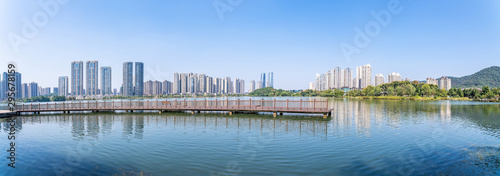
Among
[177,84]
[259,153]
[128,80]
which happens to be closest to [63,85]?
[128,80]

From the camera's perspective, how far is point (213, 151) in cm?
1183

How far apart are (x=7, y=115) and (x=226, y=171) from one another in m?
35.5

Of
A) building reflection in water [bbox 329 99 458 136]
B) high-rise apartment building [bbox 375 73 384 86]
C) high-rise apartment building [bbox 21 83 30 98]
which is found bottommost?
building reflection in water [bbox 329 99 458 136]

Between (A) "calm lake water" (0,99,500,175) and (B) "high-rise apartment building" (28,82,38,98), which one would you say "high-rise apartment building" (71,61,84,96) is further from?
(A) "calm lake water" (0,99,500,175)

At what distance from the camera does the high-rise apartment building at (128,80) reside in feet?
492

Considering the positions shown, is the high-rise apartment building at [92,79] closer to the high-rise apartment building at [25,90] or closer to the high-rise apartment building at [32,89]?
the high-rise apartment building at [32,89]

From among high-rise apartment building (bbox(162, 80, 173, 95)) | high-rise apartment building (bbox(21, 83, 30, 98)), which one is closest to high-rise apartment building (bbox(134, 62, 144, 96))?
high-rise apartment building (bbox(162, 80, 173, 95))

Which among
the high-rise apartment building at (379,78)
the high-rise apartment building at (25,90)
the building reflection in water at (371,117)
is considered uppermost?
the high-rise apartment building at (379,78)

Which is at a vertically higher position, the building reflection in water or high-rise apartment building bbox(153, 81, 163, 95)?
high-rise apartment building bbox(153, 81, 163, 95)

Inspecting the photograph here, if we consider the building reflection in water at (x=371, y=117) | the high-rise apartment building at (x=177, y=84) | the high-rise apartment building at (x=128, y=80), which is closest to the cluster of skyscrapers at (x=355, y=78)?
the high-rise apartment building at (x=177, y=84)

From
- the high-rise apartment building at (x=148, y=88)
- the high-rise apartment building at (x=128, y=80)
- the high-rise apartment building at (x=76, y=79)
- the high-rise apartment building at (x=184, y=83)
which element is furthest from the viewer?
the high-rise apartment building at (x=184, y=83)

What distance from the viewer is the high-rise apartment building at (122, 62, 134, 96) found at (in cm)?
15000

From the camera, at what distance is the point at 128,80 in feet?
496

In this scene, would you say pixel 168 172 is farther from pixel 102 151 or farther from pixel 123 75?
pixel 123 75
